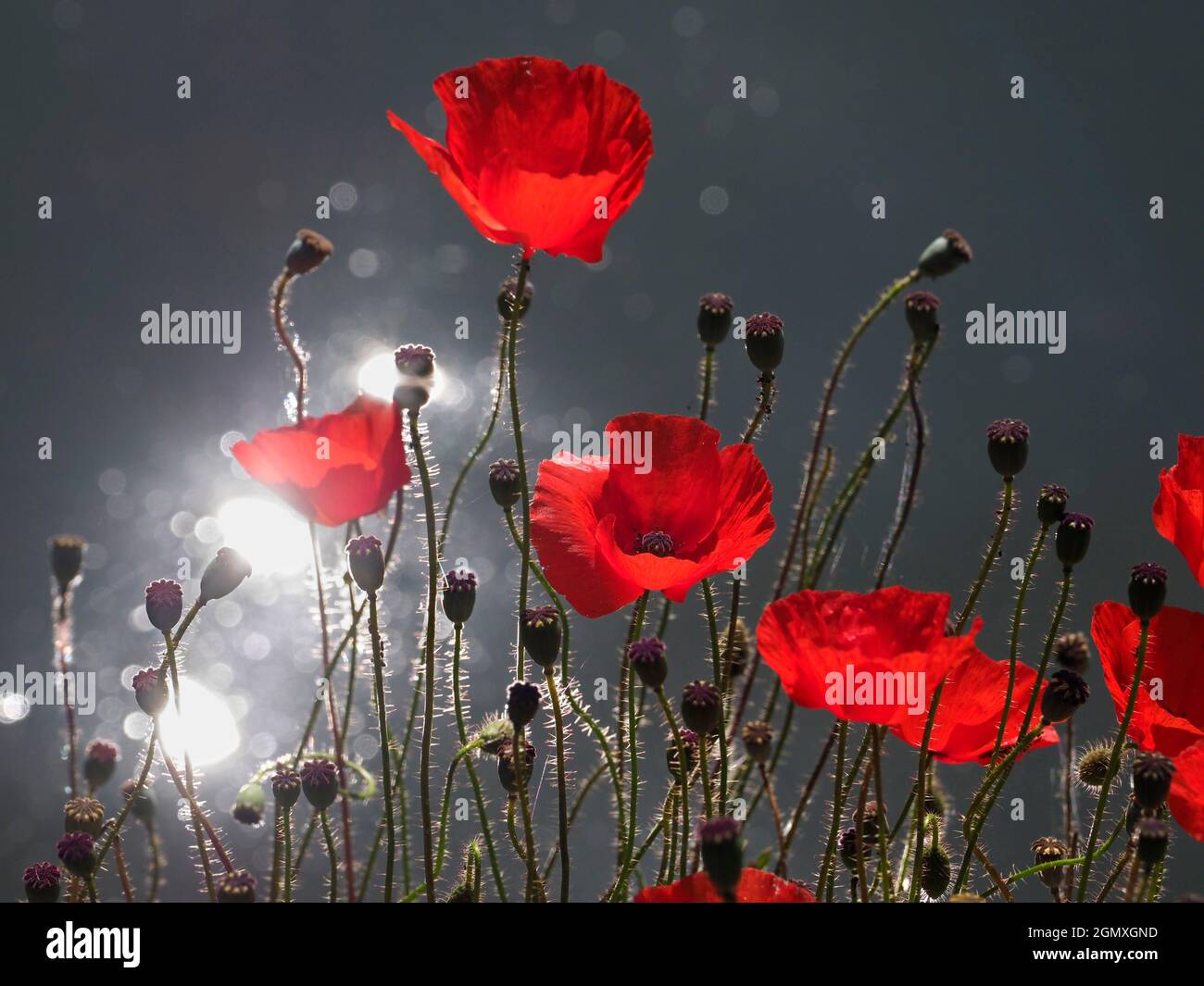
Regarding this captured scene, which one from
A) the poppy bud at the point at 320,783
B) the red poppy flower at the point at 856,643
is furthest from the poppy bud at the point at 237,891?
the red poppy flower at the point at 856,643

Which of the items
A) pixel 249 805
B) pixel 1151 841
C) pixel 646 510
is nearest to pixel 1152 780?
pixel 1151 841

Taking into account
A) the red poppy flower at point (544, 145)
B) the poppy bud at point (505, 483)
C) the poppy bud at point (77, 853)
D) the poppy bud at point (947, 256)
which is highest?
the red poppy flower at point (544, 145)

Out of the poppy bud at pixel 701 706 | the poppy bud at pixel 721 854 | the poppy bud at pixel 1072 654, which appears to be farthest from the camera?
the poppy bud at pixel 1072 654

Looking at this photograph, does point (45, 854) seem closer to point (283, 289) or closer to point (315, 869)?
point (315, 869)

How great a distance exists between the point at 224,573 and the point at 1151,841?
37cm

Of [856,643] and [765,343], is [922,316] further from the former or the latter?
[856,643]

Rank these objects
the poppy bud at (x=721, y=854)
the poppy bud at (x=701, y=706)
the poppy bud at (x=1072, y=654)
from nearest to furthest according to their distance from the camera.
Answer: the poppy bud at (x=721, y=854) < the poppy bud at (x=701, y=706) < the poppy bud at (x=1072, y=654)

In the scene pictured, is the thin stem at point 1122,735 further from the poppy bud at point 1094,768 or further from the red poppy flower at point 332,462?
the red poppy flower at point 332,462

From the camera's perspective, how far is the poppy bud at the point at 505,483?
1.91 feet

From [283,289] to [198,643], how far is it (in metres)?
0.51

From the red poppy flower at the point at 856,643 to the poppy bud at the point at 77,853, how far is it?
11.2 inches

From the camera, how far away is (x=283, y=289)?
606mm

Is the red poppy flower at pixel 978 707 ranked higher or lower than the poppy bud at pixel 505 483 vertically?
lower

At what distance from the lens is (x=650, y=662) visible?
459 mm
